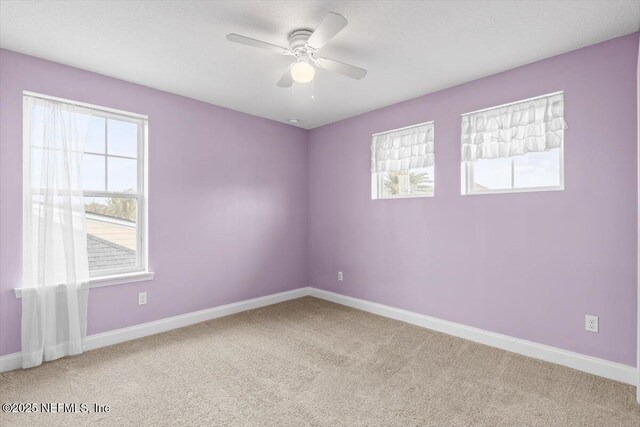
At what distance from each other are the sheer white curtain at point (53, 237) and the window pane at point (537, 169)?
396cm

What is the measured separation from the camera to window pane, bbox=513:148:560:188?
280 centimetres

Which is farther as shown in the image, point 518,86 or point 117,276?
point 117,276

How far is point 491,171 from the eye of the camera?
318 centimetres

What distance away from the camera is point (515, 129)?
297 cm

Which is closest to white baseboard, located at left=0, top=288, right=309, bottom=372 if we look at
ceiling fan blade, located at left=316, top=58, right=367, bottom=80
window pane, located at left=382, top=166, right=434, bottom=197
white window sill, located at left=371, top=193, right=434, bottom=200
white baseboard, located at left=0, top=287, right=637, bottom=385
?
white baseboard, located at left=0, top=287, right=637, bottom=385

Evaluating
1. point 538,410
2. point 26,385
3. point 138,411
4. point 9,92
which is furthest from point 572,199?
point 9,92

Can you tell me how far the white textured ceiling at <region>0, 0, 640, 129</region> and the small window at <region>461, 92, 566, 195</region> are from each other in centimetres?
40

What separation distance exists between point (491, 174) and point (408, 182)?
941mm

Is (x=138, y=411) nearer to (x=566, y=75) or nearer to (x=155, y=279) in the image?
(x=155, y=279)

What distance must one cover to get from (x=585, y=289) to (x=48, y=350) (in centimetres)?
439

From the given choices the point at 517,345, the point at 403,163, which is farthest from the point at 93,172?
the point at 517,345

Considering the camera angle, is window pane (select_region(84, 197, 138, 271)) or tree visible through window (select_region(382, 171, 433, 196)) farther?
tree visible through window (select_region(382, 171, 433, 196))

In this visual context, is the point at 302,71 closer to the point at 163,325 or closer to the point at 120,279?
the point at 120,279

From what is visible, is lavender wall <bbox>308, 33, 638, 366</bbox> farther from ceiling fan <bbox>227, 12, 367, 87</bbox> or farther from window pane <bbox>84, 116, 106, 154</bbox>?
window pane <bbox>84, 116, 106, 154</bbox>
